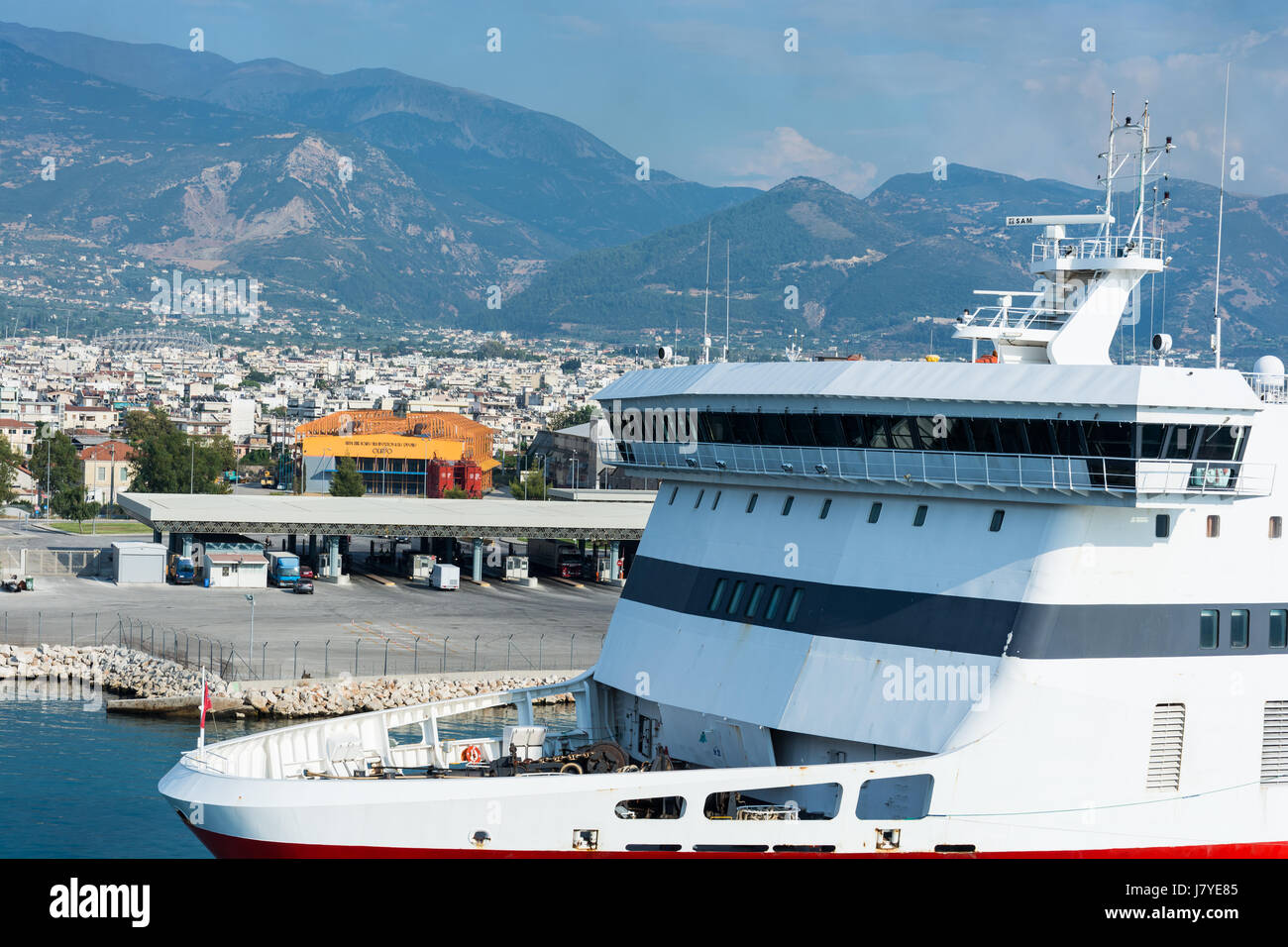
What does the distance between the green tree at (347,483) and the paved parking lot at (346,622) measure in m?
41.9

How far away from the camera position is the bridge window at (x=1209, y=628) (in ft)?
64.9

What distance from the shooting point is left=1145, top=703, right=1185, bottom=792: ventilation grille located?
19.4m

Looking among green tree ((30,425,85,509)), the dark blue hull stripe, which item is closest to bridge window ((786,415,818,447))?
the dark blue hull stripe

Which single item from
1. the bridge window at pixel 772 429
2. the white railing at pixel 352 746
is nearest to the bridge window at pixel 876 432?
the bridge window at pixel 772 429

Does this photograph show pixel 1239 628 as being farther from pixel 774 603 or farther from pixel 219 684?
pixel 219 684

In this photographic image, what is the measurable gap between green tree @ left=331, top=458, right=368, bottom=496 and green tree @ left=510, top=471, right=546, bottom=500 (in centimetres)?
1272

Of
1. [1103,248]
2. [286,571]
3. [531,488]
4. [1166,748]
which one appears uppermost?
[1103,248]

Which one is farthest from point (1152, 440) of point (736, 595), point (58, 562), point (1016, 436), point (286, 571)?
point (58, 562)

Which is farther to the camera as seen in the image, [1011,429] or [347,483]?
[347,483]

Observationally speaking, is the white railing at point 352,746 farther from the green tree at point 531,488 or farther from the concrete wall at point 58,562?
the green tree at point 531,488

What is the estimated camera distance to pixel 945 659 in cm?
1911

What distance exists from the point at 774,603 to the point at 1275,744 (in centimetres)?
689

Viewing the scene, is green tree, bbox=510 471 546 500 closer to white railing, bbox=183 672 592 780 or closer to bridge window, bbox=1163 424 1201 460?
white railing, bbox=183 672 592 780
